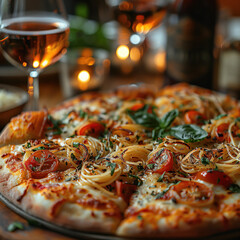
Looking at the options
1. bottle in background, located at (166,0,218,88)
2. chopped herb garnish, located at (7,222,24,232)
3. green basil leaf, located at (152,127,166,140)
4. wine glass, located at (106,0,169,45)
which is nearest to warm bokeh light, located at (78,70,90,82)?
wine glass, located at (106,0,169,45)

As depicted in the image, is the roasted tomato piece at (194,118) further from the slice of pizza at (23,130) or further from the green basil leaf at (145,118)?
the slice of pizza at (23,130)

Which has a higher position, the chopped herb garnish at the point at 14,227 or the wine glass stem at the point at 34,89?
the wine glass stem at the point at 34,89

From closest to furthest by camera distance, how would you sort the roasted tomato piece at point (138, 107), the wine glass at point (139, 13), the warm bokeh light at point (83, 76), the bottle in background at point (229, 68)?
the roasted tomato piece at point (138, 107), the wine glass at point (139, 13), the warm bokeh light at point (83, 76), the bottle in background at point (229, 68)

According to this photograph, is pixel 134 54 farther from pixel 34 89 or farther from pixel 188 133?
pixel 188 133

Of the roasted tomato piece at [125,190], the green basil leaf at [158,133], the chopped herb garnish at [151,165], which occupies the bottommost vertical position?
the roasted tomato piece at [125,190]

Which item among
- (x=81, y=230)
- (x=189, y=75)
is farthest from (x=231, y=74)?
(x=81, y=230)

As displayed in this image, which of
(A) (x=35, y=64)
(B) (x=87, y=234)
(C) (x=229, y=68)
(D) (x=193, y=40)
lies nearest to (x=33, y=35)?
(A) (x=35, y=64)

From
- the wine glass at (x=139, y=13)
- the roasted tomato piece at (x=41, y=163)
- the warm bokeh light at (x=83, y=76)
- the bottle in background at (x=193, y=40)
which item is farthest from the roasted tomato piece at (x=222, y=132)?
the warm bokeh light at (x=83, y=76)

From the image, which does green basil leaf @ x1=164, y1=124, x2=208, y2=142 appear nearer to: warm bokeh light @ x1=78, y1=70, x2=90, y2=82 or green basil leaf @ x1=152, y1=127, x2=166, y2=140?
green basil leaf @ x1=152, y1=127, x2=166, y2=140
